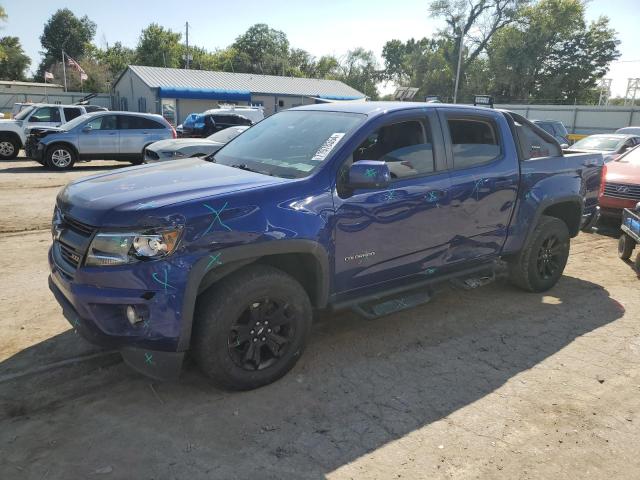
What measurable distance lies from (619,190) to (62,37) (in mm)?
99872

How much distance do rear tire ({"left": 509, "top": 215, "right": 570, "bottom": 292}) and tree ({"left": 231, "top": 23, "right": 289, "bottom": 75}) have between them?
8045 cm

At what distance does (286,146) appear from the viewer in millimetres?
Result: 3914

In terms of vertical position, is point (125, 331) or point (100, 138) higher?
point (100, 138)

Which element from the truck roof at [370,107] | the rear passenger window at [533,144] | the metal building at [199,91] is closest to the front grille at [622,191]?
the rear passenger window at [533,144]

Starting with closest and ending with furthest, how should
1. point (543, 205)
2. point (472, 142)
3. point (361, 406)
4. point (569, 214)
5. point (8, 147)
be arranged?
1. point (361, 406)
2. point (472, 142)
3. point (543, 205)
4. point (569, 214)
5. point (8, 147)

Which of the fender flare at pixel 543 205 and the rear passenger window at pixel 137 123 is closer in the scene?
the fender flare at pixel 543 205

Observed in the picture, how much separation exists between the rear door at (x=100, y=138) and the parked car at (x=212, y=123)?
203 inches

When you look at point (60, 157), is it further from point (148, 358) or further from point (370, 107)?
point (148, 358)

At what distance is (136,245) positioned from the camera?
2.81m

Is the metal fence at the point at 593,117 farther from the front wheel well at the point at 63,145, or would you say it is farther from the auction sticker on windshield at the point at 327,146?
the auction sticker on windshield at the point at 327,146

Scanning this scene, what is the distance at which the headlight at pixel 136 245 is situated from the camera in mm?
2809

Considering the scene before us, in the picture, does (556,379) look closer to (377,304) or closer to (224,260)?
(377,304)

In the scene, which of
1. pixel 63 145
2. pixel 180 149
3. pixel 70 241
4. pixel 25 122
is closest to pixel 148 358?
pixel 70 241

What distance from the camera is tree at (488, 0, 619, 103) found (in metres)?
51.6
